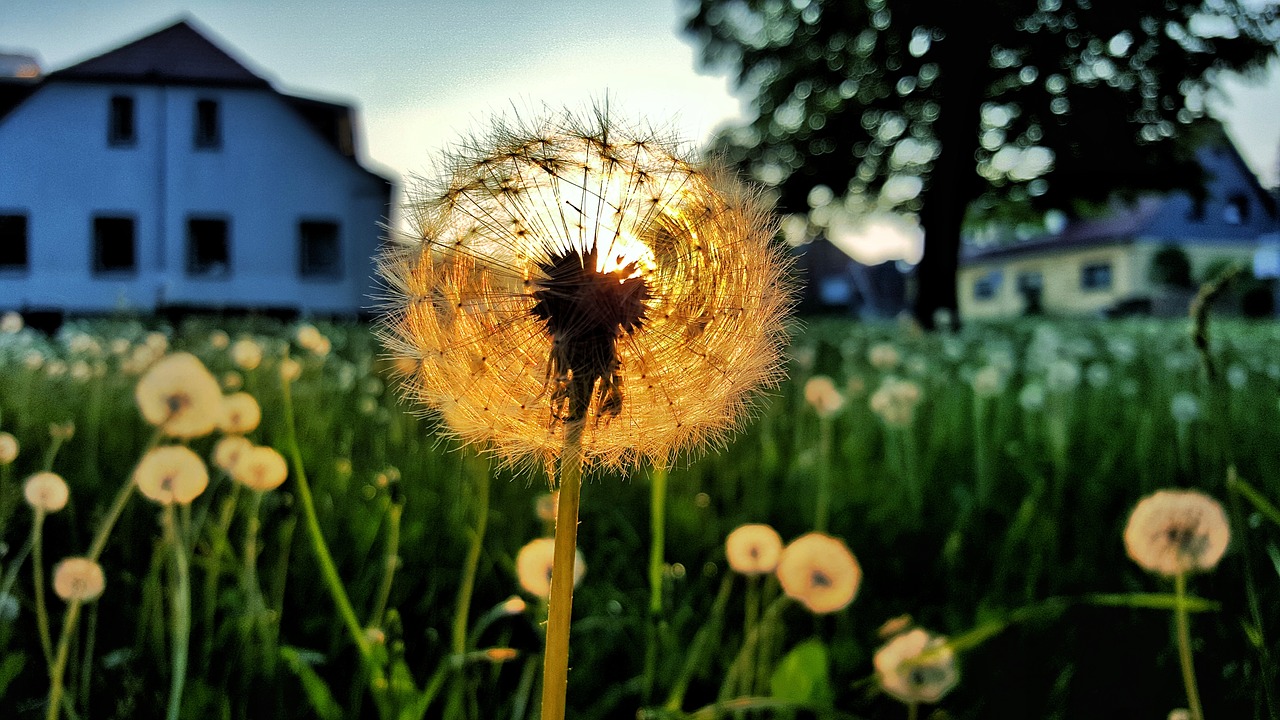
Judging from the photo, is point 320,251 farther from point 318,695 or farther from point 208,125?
point 318,695

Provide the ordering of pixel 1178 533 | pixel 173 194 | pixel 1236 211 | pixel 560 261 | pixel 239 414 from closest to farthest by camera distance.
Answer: pixel 560 261 < pixel 1178 533 < pixel 239 414 < pixel 173 194 < pixel 1236 211

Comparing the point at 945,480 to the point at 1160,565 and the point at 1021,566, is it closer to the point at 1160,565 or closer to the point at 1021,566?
the point at 1021,566

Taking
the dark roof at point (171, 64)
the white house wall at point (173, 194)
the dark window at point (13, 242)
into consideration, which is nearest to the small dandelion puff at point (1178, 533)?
the white house wall at point (173, 194)

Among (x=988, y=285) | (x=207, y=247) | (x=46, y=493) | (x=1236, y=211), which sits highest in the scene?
(x=1236, y=211)

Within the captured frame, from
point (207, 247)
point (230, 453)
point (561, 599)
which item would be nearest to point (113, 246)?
point (207, 247)

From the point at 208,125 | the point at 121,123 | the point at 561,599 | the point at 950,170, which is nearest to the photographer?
the point at 561,599

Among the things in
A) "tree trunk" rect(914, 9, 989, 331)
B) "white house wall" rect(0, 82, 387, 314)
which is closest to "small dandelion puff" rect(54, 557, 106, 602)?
"white house wall" rect(0, 82, 387, 314)
